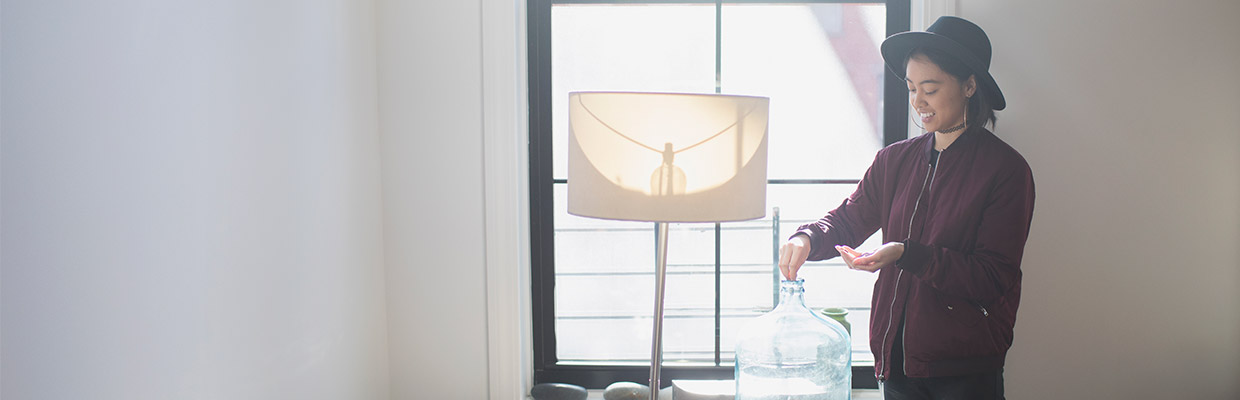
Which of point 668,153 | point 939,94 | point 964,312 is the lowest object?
point 964,312

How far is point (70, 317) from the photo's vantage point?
113 cm

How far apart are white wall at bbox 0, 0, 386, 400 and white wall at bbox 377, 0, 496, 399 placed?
0.18 meters

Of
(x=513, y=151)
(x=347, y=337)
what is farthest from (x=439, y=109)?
(x=347, y=337)

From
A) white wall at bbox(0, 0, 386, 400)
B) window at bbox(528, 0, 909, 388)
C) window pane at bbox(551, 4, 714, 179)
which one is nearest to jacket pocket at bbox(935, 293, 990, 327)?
window at bbox(528, 0, 909, 388)

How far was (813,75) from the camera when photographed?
246 cm

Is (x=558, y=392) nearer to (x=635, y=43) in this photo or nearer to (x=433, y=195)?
(x=433, y=195)

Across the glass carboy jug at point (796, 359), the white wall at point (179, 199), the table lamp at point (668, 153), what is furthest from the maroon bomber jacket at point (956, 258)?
the white wall at point (179, 199)

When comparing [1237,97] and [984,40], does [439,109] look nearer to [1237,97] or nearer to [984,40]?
[984,40]

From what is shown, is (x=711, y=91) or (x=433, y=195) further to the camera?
(x=711, y=91)

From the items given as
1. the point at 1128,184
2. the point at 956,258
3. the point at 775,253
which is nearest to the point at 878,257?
the point at 956,258

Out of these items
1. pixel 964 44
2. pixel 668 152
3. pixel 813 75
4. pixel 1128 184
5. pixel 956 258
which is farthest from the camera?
pixel 813 75

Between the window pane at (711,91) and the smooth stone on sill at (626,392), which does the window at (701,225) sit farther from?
the smooth stone on sill at (626,392)

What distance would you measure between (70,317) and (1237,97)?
2752 millimetres

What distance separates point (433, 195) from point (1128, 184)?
1.98m
